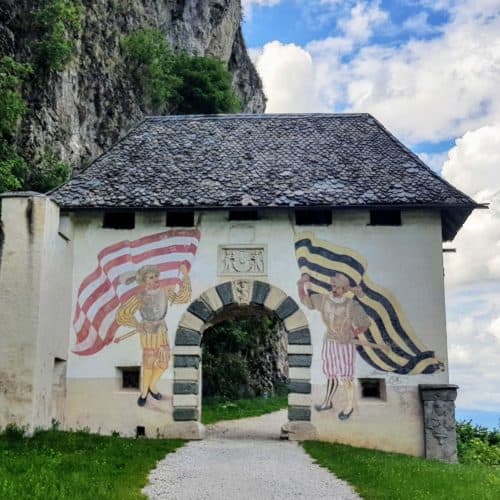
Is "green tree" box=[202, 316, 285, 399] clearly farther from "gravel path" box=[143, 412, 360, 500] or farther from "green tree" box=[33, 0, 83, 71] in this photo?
"gravel path" box=[143, 412, 360, 500]

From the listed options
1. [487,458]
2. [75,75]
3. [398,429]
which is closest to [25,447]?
[398,429]

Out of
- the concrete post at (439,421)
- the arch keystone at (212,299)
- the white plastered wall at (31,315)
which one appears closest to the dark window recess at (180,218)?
the arch keystone at (212,299)

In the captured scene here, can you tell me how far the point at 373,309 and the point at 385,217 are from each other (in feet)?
8.27

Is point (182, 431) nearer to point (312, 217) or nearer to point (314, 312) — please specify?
point (314, 312)

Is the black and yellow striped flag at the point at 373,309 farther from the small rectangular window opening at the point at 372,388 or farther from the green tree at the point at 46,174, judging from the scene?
the green tree at the point at 46,174

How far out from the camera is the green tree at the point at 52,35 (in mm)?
22641

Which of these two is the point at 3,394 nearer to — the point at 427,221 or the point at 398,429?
the point at 398,429

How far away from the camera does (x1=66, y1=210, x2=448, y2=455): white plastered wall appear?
57.1 feet

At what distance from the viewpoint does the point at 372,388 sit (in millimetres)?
17984

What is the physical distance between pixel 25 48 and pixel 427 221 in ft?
44.5

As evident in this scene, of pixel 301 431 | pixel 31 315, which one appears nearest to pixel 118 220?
pixel 31 315

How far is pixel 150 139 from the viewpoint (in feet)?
72.5

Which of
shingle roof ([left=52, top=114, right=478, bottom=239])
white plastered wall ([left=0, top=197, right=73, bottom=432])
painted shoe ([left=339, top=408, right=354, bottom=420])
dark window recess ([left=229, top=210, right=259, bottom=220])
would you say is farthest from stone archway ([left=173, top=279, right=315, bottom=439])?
white plastered wall ([left=0, top=197, right=73, bottom=432])

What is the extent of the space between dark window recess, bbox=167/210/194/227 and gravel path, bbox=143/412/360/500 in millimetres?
5544
